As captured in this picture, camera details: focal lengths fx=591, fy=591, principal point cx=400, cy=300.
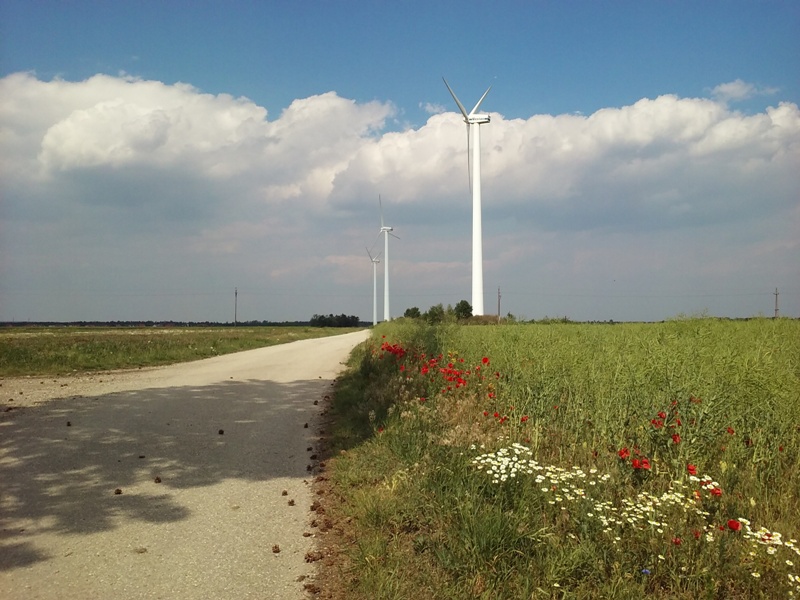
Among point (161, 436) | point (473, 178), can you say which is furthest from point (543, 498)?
point (473, 178)

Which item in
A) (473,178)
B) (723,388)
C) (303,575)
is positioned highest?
(473,178)

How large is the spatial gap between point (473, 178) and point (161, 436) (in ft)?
112

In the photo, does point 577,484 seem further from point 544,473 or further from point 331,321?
point 331,321

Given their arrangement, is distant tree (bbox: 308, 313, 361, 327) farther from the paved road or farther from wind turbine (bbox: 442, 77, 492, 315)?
the paved road

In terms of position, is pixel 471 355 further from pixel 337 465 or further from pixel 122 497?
pixel 122 497

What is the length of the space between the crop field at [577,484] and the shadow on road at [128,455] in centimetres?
151

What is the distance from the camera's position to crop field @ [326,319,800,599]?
183 inches

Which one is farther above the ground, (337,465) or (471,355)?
(471,355)

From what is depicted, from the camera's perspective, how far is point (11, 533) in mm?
6078

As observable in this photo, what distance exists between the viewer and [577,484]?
20.0 feet

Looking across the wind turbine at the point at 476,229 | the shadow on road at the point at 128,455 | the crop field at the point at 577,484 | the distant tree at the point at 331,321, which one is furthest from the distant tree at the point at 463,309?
the distant tree at the point at 331,321

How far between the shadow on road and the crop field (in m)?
1.51

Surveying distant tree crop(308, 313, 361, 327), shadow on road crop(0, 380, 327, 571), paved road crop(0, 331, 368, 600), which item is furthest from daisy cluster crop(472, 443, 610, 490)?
distant tree crop(308, 313, 361, 327)

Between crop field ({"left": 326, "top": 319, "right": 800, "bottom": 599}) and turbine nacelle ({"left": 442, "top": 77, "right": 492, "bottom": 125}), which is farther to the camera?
turbine nacelle ({"left": 442, "top": 77, "right": 492, "bottom": 125})
